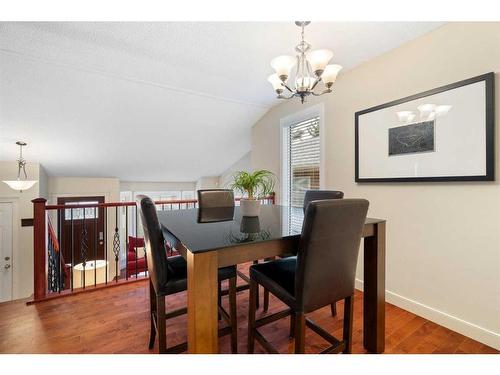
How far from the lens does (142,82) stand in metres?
2.82

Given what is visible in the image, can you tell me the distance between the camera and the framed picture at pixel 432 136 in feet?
5.03

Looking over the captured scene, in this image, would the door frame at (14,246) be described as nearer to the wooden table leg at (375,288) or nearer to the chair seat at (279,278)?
the chair seat at (279,278)

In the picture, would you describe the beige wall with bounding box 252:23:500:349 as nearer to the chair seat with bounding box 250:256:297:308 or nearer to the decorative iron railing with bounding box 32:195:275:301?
the chair seat with bounding box 250:256:297:308

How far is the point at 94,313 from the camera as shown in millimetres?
1920

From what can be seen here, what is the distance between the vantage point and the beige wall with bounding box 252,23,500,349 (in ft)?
5.08

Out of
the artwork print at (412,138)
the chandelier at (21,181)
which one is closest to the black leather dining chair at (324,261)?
the artwork print at (412,138)

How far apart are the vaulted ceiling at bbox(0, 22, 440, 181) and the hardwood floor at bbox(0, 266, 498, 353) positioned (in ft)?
7.45

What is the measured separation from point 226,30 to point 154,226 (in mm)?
1590

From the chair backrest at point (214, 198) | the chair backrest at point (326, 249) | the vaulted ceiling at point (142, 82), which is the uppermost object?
the vaulted ceiling at point (142, 82)

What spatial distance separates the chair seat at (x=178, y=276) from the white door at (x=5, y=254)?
4460 mm

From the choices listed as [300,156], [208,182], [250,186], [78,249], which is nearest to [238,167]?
[208,182]

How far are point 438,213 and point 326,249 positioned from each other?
127cm
